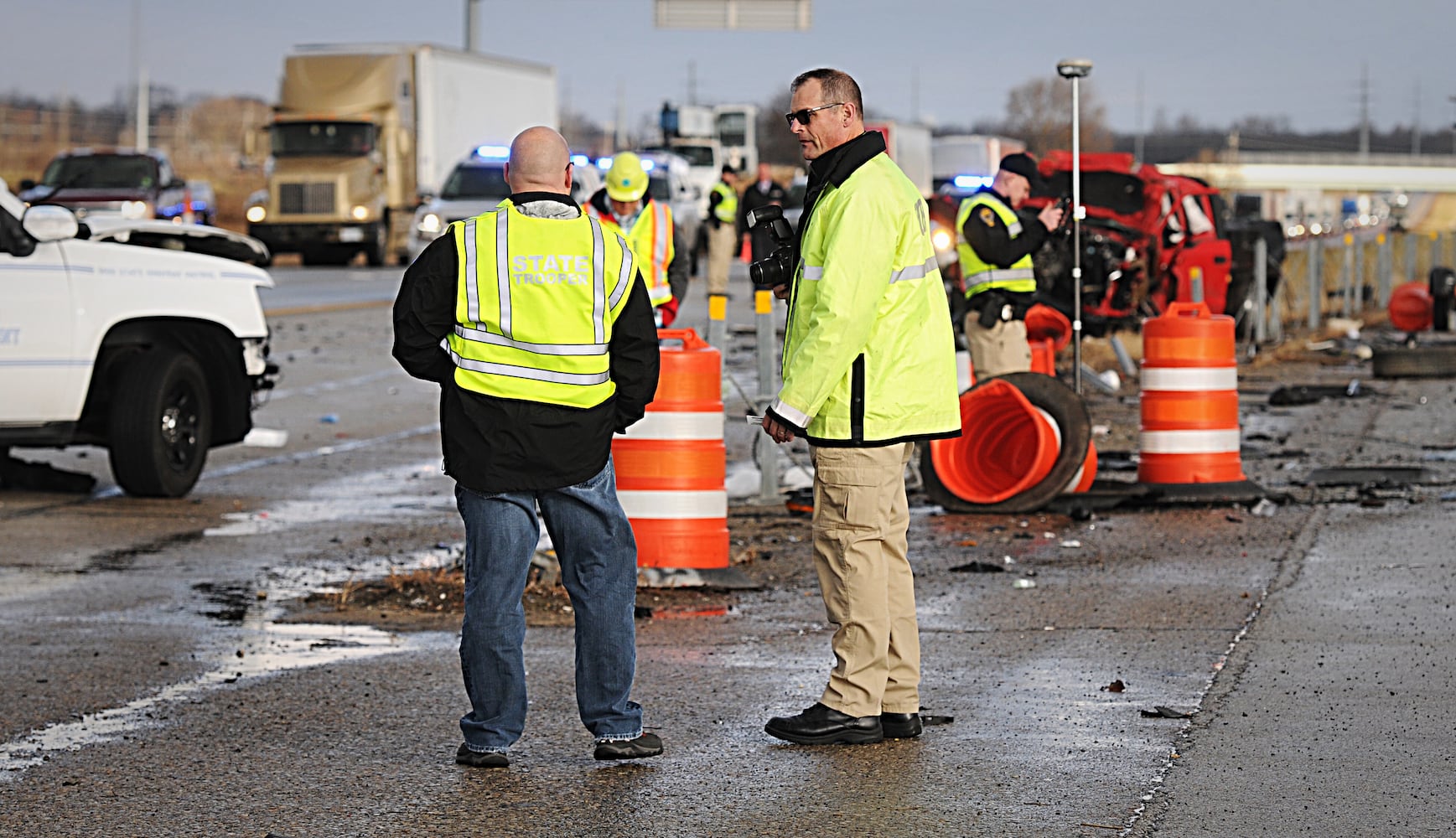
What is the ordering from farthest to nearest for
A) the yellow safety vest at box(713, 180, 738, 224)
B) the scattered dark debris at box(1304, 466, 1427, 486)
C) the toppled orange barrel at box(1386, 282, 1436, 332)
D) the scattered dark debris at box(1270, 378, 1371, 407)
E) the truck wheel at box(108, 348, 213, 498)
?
the yellow safety vest at box(713, 180, 738, 224)
the toppled orange barrel at box(1386, 282, 1436, 332)
the scattered dark debris at box(1270, 378, 1371, 407)
the scattered dark debris at box(1304, 466, 1427, 486)
the truck wheel at box(108, 348, 213, 498)

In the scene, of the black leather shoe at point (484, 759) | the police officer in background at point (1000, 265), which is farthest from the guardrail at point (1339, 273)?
the black leather shoe at point (484, 759)

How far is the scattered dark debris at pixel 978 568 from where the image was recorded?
9.18 meters

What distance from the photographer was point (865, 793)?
5371 mm

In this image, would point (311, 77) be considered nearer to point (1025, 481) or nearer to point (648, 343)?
point (1025, 481)

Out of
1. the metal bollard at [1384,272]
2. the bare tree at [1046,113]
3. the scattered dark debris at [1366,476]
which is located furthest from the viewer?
the bare tree at [1046,113]

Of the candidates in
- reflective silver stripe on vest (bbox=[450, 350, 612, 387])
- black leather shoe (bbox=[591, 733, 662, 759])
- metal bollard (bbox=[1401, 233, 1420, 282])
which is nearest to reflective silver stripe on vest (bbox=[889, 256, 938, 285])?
reflective silver stripe on vest (bbox=[450, 350, 612, 387])

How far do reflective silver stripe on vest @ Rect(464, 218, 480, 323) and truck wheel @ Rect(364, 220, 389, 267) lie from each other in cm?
3386

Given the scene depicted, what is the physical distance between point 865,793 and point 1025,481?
5471 millimetres

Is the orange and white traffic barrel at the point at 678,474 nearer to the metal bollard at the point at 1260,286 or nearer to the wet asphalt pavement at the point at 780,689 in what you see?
the wet asphalt pavement at the point at 780,689

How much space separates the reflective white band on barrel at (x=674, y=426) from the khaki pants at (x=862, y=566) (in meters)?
2.66

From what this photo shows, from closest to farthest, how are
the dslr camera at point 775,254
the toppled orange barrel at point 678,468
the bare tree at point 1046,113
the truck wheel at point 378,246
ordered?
the dslr camera at point 775,254 < the toppled orange barrel at point 678,468 < the truck wheel at point 378,246 < the bare tree at point 1046,113

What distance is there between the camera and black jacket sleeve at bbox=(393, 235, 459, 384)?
216 inches

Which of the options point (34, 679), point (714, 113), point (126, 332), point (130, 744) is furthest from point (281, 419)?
point (714, 113)

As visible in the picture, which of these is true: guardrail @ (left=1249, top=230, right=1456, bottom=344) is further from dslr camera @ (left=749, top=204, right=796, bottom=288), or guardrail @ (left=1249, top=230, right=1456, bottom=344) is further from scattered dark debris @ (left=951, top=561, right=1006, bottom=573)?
dslr camera @ (left=749, top=204, right=796, bottom=288)
